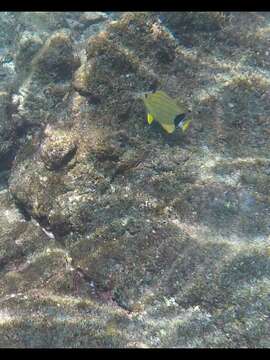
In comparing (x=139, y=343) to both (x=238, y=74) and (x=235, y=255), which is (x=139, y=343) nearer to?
(x=235, y=255)

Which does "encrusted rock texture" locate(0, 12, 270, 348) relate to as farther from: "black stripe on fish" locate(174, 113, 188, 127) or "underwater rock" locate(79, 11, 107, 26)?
"underwater rock" locate(79, 11, 107, 26)

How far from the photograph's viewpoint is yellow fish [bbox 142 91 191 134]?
339 centimetres

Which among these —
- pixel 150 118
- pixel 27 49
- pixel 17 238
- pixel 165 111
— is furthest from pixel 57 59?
pixel 17 238

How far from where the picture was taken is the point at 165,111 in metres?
3.40

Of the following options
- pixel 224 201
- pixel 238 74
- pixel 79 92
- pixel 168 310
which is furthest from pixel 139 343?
pixel 238 74

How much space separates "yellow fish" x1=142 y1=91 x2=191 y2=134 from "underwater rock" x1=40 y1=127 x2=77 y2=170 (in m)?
0.83

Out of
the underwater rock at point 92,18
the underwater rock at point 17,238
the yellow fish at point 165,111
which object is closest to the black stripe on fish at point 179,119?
the yellow fish at point 165,111

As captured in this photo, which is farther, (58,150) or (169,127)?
(58,150)

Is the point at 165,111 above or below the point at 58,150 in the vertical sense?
above

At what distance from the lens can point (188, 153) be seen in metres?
3.68

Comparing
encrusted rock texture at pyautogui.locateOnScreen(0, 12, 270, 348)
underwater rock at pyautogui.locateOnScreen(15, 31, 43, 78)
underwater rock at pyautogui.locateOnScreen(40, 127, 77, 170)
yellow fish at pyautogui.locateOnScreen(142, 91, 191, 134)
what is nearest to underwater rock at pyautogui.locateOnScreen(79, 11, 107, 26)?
underwater rock at pyautogui.locateOnScreen(15, 31, 43, 78)

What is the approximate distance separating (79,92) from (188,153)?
1.29 metres

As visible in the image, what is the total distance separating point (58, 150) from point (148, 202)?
3.40 ft

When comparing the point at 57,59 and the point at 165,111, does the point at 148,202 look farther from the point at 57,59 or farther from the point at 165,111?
the point at 57,59
